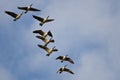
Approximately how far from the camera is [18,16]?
117625 mm

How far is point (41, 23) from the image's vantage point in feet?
390

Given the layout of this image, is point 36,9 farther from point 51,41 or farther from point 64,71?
point 64,71

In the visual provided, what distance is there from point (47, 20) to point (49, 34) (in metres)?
3.30

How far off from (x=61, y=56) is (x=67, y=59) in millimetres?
1839

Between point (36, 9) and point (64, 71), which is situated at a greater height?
point (36, 9)

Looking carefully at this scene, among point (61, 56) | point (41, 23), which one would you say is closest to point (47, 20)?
point (41, 23)

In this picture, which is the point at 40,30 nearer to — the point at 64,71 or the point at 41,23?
the point at 41,23

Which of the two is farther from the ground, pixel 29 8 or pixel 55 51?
pixel 29 8

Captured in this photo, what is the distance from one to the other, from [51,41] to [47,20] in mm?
5432

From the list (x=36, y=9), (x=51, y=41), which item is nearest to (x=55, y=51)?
(x=51, y=41)

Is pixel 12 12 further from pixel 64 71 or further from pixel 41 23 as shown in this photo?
pixel 64 71

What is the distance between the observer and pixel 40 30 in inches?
4779

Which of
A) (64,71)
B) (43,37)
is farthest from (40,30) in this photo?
(64,71)

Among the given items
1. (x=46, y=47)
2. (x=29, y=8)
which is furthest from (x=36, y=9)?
(x=46, y=47)
